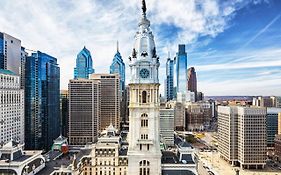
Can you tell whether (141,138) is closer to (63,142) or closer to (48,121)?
(63,142)

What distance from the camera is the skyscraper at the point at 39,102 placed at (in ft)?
444

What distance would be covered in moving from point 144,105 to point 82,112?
112710 mm

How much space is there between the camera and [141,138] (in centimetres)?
6028

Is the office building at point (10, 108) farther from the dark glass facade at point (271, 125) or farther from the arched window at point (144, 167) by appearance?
the dark glass facade at point (271, 125)

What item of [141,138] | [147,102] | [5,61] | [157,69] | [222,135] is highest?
[5,61]

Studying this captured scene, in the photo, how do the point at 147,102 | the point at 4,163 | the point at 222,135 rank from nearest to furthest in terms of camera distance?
the point at 147,102
the point at 4,163
the point at 222,135

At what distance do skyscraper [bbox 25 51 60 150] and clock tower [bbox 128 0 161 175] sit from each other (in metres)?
89.6

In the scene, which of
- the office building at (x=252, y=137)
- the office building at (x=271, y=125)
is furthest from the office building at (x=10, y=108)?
the office building at (x=271, y=125)

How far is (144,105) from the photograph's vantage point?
2330 inches

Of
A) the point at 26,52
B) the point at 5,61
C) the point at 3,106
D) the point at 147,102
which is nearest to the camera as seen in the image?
the point at 147,102

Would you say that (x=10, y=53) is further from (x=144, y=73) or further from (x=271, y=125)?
(x=271, y=125)

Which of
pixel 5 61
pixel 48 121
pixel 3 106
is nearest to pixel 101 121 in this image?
pixel 48 121

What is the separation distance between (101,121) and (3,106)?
95375 mm

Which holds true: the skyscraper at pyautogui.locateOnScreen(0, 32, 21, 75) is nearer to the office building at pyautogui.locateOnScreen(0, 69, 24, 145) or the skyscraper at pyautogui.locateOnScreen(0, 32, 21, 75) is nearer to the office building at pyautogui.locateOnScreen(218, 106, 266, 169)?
the office building at pyautogui.locateOnScreen(0, 69, 24, 145)
